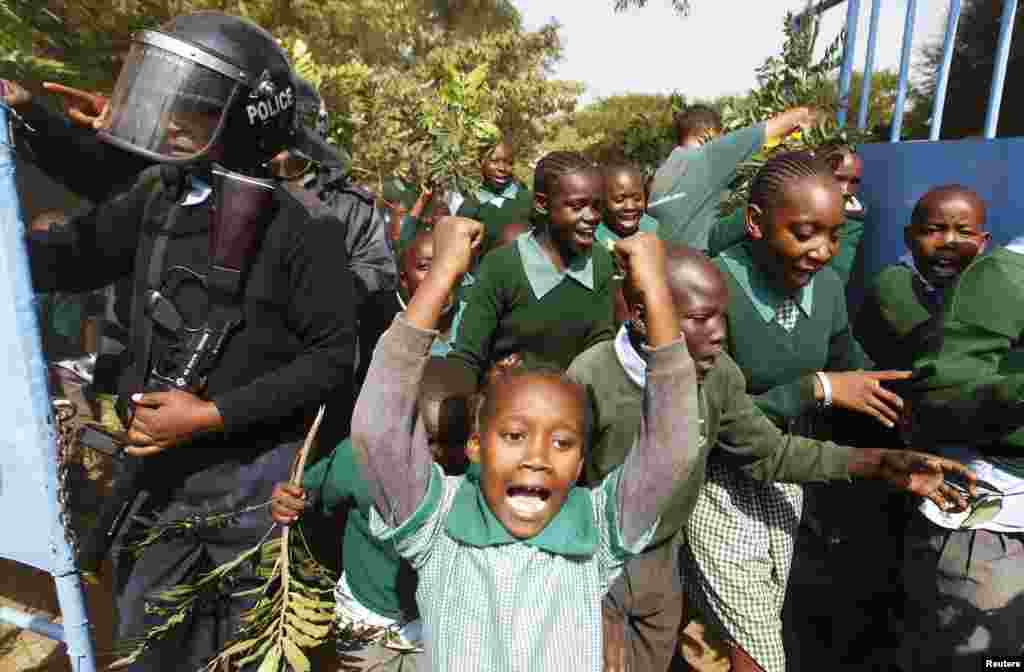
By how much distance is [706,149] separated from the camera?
3281mm

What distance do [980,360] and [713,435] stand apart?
69 cm

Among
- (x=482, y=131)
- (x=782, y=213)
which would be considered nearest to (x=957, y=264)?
(x=782, y=213)

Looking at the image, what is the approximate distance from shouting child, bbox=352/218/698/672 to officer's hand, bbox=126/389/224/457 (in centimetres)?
52

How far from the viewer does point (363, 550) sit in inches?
82.9

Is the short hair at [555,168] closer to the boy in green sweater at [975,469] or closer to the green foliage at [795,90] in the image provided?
the green foliage at [795,90]

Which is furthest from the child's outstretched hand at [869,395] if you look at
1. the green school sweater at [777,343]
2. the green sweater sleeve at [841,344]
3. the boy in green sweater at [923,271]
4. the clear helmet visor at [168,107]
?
the clear helmet visor at [168,107]

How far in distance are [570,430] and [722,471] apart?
0.98 meters

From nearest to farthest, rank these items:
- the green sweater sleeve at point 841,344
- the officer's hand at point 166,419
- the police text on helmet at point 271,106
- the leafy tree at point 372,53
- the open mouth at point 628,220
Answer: the officer's hand at point 166,419, the police text on helmet at point 271,106, the green sweater sleeve at point 841,344, the open mouth at point 628,220, the leafy tree at point 372,53

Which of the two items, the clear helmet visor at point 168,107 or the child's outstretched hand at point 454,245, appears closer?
the child's outstretched hand at point 454,245

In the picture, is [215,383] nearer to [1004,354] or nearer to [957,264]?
[1004,354]

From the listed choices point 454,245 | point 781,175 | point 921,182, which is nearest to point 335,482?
point 454,245

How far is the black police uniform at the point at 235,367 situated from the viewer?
1.91 metres

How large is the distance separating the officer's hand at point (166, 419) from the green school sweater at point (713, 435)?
975 mm

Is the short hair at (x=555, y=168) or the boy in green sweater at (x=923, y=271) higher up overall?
the short hair at (x=555, y=168)
